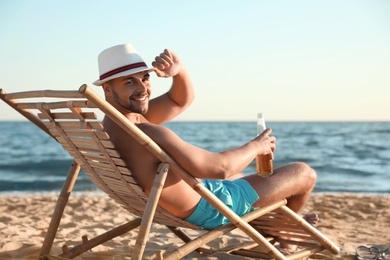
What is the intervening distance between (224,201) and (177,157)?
0.62m

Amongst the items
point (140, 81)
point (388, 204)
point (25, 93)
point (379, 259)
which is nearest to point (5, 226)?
point (25, 93)

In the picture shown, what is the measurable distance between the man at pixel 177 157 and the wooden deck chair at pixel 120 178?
A: 67 mm

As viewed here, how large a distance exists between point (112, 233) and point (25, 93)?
3.78 feet

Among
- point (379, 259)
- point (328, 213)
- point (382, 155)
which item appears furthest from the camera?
point (382, 155)

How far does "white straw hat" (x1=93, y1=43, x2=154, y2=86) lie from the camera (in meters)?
2.84

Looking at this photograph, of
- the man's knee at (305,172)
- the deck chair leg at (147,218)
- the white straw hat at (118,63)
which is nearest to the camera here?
the deck chair leg at (147,218)

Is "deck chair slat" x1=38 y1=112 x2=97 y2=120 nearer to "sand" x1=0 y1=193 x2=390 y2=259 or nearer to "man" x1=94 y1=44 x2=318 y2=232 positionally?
"man" x1=94 y1=44 x2=318 y2=232

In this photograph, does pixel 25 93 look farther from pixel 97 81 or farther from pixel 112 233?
pixel 112 233

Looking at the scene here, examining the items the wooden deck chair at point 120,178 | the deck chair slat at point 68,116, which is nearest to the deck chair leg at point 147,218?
the wooden deck chair at point 120,178

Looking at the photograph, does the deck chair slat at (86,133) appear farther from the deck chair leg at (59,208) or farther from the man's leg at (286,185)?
the man's leg at (286,185)

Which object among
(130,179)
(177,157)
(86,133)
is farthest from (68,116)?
(177,157)

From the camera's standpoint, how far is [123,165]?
2.70 m

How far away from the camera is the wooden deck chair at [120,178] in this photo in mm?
2541

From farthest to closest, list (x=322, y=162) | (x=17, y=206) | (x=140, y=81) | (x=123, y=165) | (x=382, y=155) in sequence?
(x=382, y=155), (x=322, y=162), (x=17, y=206), (x=140, y=81), (x=123, y=165)
